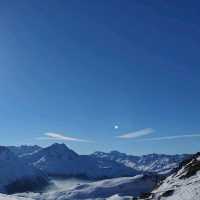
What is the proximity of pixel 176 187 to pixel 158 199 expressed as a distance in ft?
17.6

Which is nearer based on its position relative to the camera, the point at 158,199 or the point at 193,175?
the point at 158,199

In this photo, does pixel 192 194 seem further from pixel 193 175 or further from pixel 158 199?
pixel 193 175

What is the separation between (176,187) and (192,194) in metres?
11.7

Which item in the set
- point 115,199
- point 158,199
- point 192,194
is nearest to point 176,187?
point 158,199

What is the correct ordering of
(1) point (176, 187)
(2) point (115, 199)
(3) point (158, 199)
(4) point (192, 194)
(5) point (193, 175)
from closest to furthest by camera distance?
(4) point (192, 194) < (3) point (158, 199) < (1) point (176, 187) < (5) point (193, 175) < (2) point (115, 199)

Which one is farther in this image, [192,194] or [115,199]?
[115,199]

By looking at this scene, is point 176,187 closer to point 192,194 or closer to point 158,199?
point 158,199

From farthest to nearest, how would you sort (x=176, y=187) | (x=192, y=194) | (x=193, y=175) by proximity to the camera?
(x=193, y=175)
(x=176, y=187)
(x=192, y=194)

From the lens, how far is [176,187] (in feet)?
195

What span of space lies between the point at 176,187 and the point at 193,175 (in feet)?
20.1

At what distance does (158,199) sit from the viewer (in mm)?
55125

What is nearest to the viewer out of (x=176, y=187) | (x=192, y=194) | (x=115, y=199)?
(x=192, y=194)

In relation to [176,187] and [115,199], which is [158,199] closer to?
[176,187]

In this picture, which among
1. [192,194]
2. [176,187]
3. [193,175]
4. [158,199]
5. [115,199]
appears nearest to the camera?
[192,194]
